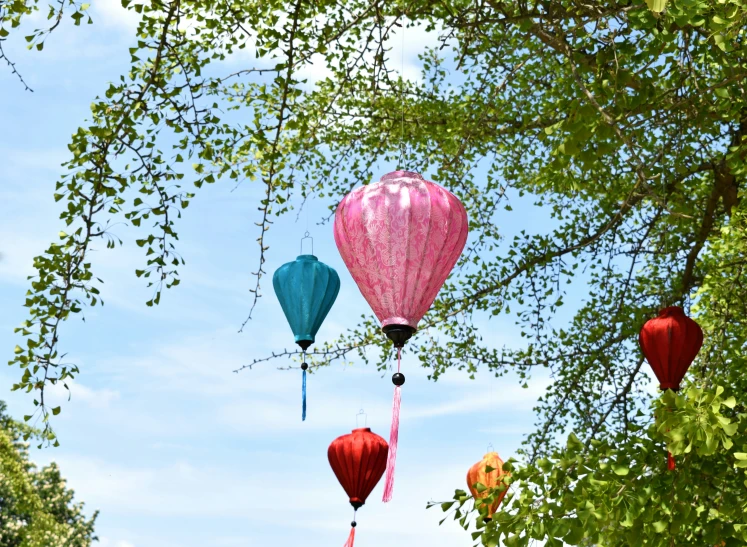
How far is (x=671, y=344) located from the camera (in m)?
5.29

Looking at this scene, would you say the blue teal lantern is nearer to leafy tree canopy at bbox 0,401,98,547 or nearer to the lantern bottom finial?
the lantern bottom finial

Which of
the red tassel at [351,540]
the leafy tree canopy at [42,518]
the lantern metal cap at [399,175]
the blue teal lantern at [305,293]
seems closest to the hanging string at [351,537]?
the red tassel at [351,540]

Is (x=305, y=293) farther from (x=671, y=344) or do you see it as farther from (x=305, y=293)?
(x=671, y=344)

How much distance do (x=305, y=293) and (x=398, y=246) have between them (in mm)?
1193

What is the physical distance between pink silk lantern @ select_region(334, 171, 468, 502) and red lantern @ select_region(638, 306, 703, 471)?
6.00 ft

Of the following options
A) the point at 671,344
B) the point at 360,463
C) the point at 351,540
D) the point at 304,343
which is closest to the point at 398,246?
the point at 304,343

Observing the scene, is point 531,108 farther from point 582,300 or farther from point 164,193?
point 164,193

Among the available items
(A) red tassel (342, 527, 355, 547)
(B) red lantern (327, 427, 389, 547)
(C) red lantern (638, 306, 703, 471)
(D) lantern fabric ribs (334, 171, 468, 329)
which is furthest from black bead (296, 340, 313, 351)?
(B) red lantern (327, 427, 389, 547)

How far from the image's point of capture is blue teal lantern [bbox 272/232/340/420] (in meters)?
5.03

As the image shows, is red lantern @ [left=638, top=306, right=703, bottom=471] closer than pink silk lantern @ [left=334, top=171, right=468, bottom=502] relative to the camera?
No

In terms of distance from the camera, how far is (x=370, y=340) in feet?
25.9

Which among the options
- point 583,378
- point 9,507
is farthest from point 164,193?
point 9,507

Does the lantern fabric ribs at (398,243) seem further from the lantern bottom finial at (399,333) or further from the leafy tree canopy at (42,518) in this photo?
the leafy tree canopy at (42,518)

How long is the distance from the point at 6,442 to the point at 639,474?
9978 mm
